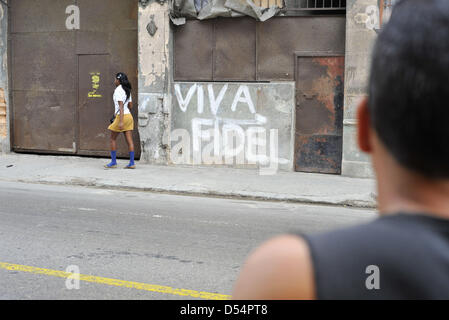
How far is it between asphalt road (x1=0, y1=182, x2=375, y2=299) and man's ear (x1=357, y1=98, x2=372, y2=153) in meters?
3.55

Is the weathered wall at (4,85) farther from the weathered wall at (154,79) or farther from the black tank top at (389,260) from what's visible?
the black tank top at (389,260)

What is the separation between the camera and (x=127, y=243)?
6234 millimetres

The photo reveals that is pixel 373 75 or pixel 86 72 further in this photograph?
pixel 86 72

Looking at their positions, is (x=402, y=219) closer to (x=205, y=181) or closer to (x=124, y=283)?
(x=124, y=283)

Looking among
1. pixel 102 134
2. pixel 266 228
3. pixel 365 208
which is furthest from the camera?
pixel 102 134

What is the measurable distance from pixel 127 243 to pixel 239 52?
22.4 feet

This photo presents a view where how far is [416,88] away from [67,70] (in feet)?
44.6

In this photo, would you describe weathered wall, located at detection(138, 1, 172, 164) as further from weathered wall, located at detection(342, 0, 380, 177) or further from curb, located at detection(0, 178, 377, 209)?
weathered wall, located at detection(342, 0, 380, 177)

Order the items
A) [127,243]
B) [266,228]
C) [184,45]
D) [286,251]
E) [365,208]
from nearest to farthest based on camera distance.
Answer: [286,251] → [127,243] → [266,228] → [365,208] → [184,45]

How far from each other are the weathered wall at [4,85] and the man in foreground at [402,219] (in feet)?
47.5

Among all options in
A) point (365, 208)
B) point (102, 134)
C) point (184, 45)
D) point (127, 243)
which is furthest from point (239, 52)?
point (127, 243)

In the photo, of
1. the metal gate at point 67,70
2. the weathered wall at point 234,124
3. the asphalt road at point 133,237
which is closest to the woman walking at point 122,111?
the weathered wall at point 234,124

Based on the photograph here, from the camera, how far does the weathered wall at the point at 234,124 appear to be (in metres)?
11.9

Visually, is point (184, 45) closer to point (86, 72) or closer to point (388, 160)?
point (86, 72)
